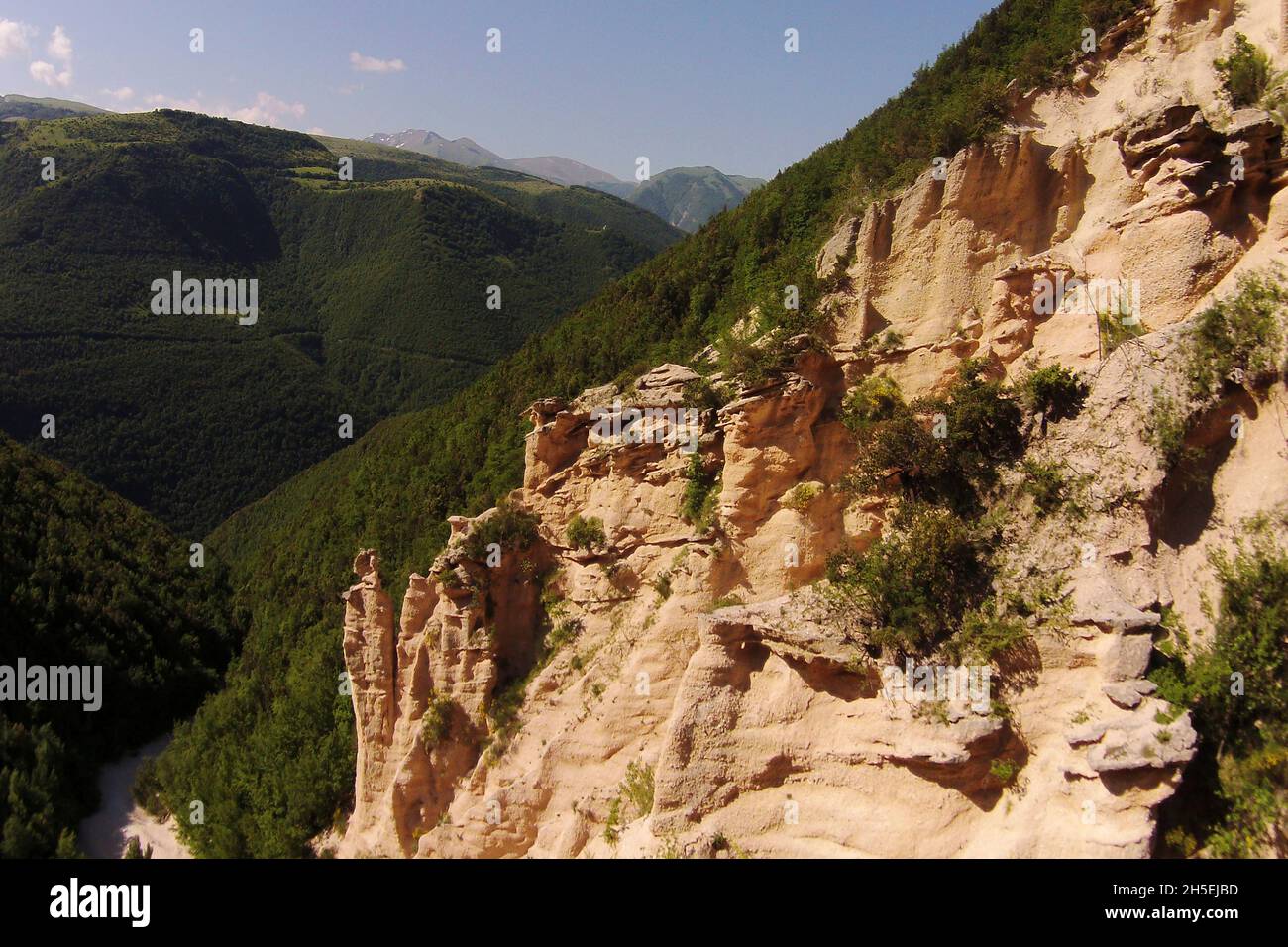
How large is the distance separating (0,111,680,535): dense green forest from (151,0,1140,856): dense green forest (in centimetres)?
3552

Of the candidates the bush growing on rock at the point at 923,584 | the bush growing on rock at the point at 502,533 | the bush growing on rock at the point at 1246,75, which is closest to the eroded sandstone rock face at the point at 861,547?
the bush growing on rock at the point at 502,533

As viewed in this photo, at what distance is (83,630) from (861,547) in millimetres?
38221

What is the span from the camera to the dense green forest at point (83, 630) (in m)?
27.3

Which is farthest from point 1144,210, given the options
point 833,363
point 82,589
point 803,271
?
point 82,589

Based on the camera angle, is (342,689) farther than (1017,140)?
Yes

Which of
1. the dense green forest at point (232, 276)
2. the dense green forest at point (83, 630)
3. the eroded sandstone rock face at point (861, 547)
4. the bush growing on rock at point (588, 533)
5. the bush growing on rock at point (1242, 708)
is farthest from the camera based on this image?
the dense green forest at point (232, 276)

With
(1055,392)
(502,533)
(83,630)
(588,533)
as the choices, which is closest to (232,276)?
(83,630)

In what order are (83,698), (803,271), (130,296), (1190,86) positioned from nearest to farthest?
(1190,86)
(803,271)
(83,698)
(130,296)

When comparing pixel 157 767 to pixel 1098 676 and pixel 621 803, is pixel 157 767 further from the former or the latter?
pixel 1098 676

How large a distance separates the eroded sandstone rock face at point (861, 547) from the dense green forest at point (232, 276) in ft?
203

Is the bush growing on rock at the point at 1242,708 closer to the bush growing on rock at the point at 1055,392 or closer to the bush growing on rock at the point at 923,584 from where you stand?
the bush growing on rock at the point at 923,584

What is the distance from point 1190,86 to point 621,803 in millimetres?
17132

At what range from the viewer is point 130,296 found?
9550cm

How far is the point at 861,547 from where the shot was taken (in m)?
13.9
